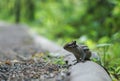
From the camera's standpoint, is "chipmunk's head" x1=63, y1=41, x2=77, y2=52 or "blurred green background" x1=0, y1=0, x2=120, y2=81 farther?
"blurred green background" x1=0, y1=0, x2=120, y2=81

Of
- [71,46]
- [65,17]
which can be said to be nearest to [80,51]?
[71,46]

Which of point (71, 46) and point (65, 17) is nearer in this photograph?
point (71, 46)

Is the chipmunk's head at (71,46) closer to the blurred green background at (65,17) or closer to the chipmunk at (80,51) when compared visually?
the chipmunk at (80,51)

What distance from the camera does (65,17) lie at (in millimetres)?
17938

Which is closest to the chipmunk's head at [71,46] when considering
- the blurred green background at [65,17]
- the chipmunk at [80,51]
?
the chipmunk at [80,51]

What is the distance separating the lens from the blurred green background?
50.3 ft

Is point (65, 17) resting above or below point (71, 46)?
above

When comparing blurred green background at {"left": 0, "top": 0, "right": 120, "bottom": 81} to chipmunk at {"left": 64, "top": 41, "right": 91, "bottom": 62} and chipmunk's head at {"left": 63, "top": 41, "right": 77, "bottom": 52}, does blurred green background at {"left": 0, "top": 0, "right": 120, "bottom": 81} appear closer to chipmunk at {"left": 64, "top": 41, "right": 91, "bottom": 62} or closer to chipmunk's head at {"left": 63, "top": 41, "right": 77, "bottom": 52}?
chipmunk at {"left": 64, "top": 41, "right": 91, "bottom": 62}

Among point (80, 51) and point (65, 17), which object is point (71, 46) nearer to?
point (80, 51)

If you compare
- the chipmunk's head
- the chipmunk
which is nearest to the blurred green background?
the chipmunk

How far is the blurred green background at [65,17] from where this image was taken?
15336 millimetres

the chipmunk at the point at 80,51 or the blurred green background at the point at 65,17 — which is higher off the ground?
the blurred green background at the point at 65,17

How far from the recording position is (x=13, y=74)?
18.9 feet

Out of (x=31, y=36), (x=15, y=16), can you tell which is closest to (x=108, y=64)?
(x=31, y=36)
